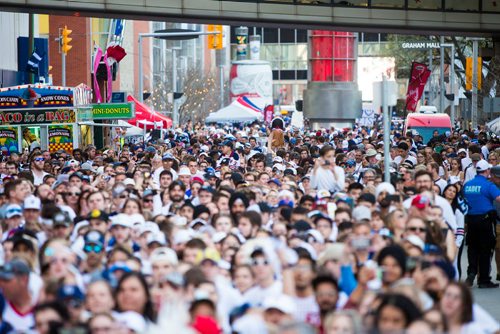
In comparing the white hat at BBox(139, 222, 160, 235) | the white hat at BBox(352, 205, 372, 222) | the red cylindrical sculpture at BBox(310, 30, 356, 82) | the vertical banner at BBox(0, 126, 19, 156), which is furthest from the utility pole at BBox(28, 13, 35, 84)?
the white hat at BBox(139, 222, 160, 235)

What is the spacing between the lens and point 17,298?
10.6 meters

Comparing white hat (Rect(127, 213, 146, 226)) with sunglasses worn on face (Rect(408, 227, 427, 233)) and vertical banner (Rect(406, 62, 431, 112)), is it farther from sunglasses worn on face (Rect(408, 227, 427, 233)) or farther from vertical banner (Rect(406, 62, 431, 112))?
vertical banner (Rect(406, 62, 431, 112))

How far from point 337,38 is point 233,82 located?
159 feet

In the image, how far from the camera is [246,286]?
1098 cm

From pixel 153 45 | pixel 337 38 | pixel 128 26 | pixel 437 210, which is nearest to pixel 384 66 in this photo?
pixel 153 45

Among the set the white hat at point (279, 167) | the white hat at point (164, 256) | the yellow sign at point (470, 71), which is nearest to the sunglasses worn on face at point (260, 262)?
the white hat at point (164, 256)

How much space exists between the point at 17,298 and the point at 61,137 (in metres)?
24.4

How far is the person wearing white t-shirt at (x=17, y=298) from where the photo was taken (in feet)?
34.2

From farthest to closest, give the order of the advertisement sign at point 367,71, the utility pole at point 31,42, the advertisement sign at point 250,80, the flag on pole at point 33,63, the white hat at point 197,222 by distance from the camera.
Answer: the advertisement sign at point 367,71, the advertisement sign at point 250,80, the flag on pole at point 33,63, the utility pole at point 31,42, the white hat at point 197,222

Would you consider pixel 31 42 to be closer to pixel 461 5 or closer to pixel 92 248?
pixel 461 5

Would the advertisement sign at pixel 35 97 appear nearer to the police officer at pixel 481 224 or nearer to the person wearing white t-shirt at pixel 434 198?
the police officer at pixel 481 224

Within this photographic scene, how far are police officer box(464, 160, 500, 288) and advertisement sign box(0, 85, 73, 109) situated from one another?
53.6ft

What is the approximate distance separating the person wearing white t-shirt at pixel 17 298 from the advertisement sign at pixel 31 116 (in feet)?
76.9

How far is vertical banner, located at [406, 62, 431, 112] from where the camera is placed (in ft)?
166
